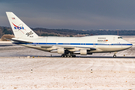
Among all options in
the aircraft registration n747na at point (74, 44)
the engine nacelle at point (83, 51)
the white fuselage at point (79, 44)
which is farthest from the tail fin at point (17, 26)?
the engine nacelle at point (83, 51)

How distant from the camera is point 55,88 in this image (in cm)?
1716

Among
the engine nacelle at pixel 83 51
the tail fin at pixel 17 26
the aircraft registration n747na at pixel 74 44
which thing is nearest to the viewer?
the engine nacelle at pixel 83 51

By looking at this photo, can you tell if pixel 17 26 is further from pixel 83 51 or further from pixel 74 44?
pixel 83 51

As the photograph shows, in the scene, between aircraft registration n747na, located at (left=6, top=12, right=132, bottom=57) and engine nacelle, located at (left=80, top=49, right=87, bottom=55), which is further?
aircraft registration n747na, located at (left=6, top=12, right=132, bottom=57)

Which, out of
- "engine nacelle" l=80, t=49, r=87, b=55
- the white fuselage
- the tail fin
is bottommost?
"engine nacelle" l=80, t=49, r=87, b=55

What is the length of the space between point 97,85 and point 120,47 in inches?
1072

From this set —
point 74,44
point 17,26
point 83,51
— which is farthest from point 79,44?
point 17,26

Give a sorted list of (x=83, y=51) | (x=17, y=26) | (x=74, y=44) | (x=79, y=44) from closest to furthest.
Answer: (x=83, y=51) < (x=79, y=44) < (x=74, y=44) < (x=17, y=26)

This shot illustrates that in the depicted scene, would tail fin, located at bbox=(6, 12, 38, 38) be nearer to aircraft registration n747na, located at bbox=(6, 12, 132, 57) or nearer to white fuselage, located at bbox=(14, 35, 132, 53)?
aircraft registration n747na, located at bbox=(6, 12, 132, 57)

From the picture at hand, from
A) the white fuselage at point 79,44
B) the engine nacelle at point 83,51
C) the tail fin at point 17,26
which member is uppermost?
the tail fin at point 17,26

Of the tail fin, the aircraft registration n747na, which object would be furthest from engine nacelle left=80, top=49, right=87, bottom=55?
the tail fin

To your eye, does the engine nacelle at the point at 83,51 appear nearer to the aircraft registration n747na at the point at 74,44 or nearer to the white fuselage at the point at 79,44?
the aircraft registration n747na at the point at 74,44

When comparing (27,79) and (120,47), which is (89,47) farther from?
(27,79)

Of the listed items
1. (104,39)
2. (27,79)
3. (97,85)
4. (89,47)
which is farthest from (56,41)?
(97,85)
